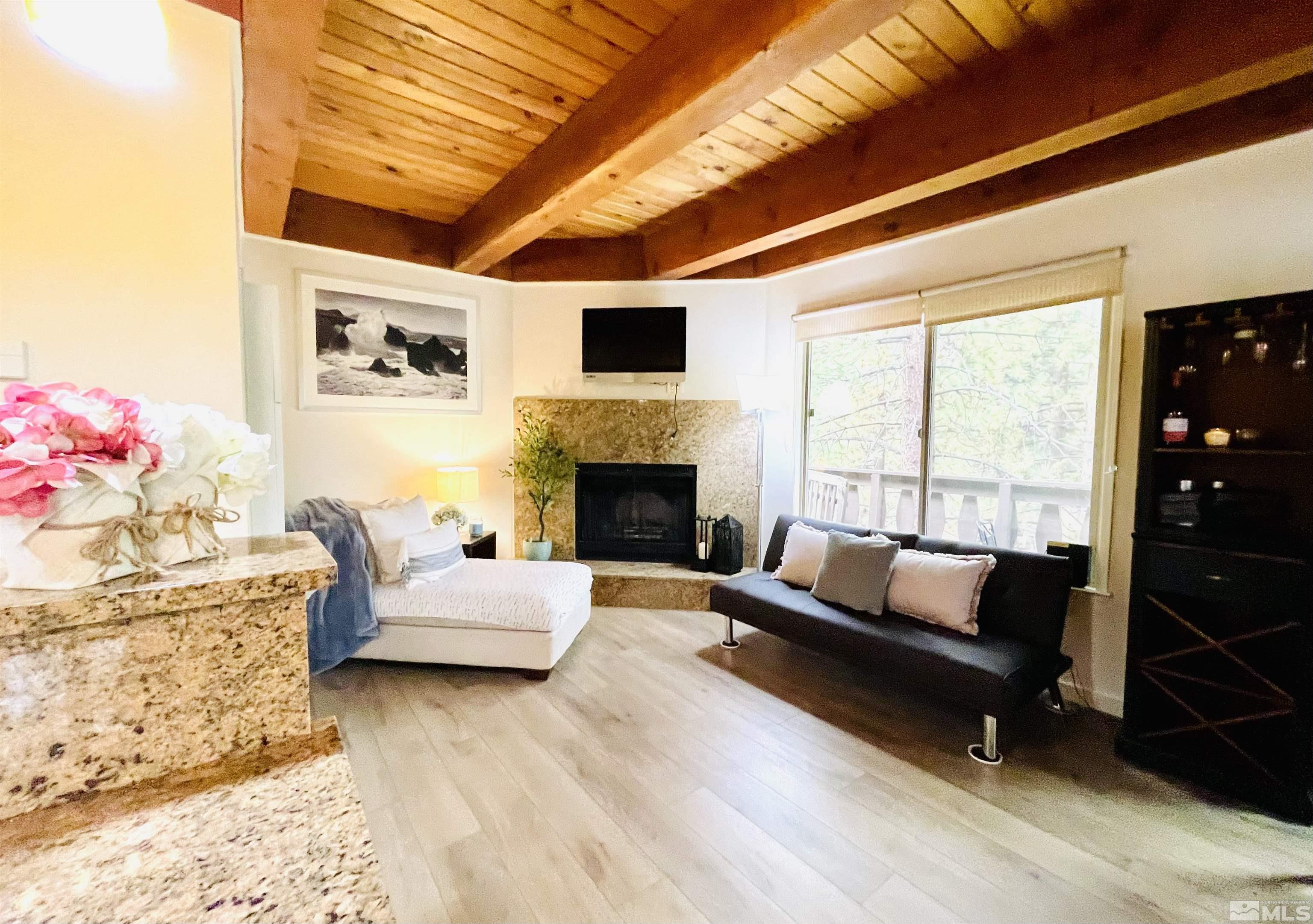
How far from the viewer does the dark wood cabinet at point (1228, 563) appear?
1.86 meters

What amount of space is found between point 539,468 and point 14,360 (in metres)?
3.01

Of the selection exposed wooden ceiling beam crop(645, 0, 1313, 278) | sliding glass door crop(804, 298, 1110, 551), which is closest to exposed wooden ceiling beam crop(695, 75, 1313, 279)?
exposed wooden ceiling beam crop(645, 0, 1313, 278)

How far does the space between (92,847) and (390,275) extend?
392cm

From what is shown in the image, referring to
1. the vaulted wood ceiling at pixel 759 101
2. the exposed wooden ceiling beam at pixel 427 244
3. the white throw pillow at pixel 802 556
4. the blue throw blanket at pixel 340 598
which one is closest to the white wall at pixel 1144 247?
the vaulted wood ceiling at pixel 759 101

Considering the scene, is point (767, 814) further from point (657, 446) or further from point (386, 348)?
point (386, 348)

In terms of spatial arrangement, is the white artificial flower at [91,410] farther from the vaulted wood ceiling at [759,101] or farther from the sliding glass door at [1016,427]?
the sliding glass door at [1016,427]

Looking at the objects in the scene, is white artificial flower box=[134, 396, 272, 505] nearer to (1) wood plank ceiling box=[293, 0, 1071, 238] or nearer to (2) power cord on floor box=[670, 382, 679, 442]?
(1) wood plank ceiling box=[293, 0, 1071, 238]

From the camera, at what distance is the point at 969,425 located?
10.3 feet

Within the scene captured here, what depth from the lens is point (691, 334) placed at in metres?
4.25

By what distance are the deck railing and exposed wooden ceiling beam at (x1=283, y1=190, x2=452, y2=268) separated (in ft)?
10.9

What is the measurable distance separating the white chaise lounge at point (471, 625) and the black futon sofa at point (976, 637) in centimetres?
118

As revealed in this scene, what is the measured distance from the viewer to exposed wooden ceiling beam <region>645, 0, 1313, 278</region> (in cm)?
162

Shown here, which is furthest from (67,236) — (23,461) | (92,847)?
(92,847)

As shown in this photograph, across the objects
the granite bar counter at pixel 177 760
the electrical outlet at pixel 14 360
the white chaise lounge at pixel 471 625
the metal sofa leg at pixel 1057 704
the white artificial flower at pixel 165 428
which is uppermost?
the electrical outlet at pixel 14 360
